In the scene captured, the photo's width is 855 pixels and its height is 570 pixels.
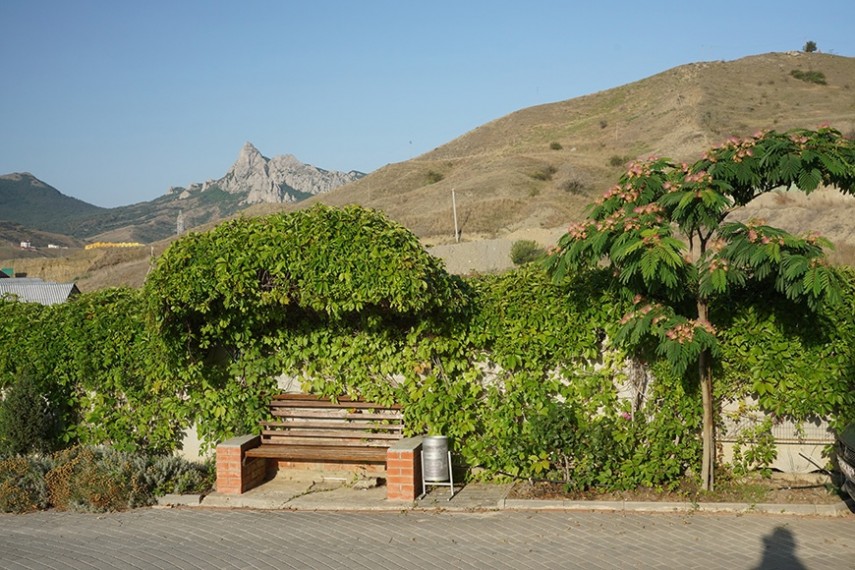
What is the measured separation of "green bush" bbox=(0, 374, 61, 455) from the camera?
30.8ft

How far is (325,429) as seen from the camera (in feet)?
30.0

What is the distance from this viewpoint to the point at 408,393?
894 cm

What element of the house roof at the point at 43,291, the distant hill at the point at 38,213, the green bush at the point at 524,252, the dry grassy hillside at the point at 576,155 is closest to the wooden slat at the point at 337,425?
the house roof at the point at 43,291

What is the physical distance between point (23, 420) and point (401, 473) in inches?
168

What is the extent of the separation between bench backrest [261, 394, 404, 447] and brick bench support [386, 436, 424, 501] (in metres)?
0.52

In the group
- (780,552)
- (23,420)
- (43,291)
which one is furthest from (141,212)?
(780,552)

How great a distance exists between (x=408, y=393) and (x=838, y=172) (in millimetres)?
4492

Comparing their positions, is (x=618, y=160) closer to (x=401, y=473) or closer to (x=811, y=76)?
(x=811, y=76)

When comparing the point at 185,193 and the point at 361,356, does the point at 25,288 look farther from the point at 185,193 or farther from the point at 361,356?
the point at 185,193

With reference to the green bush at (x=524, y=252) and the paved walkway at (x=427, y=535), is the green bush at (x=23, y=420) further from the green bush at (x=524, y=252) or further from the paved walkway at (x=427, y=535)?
the green bush at (x=524, y=252)

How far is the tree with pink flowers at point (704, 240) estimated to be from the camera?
7117mm

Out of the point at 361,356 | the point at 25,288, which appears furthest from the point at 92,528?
the point at 25,288

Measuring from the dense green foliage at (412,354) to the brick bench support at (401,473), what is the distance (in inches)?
21.9

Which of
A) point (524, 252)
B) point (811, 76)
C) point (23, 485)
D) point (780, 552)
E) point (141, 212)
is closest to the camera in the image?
point (780, 552)
